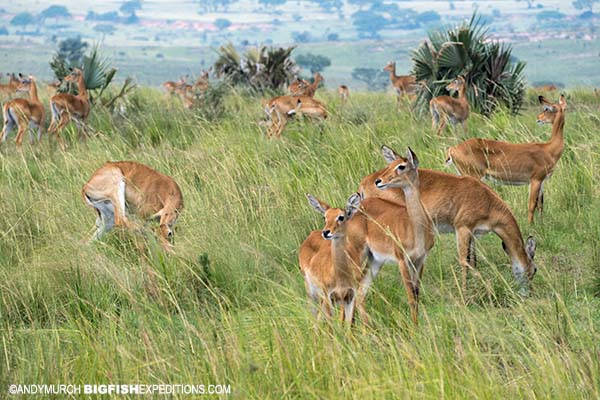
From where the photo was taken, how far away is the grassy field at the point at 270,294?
402cm

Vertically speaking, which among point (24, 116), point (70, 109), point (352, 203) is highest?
point (352, 203)

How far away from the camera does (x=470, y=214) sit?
6156mm

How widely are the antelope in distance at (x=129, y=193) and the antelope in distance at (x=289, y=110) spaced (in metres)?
5.09

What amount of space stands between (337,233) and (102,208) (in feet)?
8.74

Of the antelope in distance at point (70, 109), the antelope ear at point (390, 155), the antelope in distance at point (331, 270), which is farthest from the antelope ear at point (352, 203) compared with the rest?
the antelope in distance at point (70, 109)

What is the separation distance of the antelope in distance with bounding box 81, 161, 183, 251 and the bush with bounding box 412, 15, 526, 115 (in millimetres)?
6779

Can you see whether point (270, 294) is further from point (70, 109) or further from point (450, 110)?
point (70, 109)

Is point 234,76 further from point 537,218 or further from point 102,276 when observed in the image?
point 102,276

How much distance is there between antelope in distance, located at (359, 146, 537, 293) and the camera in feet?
19.9

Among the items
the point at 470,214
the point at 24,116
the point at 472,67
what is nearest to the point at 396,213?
the point at 470,214

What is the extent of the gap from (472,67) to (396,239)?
8.45m

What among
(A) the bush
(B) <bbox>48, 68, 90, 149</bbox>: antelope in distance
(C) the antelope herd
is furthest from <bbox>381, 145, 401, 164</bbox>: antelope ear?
(B) <bbox>48, 68, 90, 149</bbox>: antelope in distance

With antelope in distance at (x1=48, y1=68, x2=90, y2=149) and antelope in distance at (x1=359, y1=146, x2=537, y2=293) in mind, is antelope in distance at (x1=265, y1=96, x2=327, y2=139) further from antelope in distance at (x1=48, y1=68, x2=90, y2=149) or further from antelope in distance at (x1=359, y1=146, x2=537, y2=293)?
antelope in distance at (x1=359, y1=146, x2=537, y2=293)

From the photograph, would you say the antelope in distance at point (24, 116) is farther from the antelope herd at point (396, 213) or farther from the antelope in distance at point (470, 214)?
the antelope in distance at point (470, 214)
